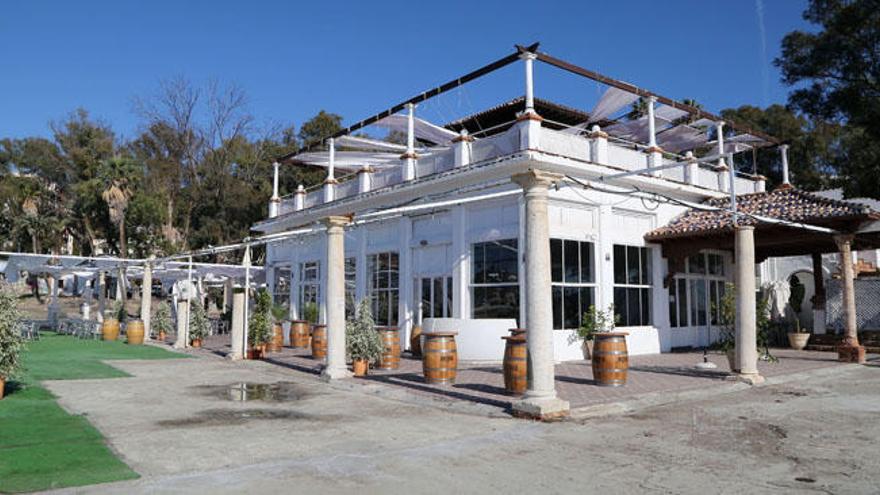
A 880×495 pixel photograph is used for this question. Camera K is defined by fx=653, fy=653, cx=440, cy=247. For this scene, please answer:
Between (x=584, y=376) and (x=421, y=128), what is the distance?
10959 mm

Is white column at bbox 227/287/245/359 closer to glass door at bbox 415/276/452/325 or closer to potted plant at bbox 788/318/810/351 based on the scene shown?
glass door at bbox 415/276/452/325

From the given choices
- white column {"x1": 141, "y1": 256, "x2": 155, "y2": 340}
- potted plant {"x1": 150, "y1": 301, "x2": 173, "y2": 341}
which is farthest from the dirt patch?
potted plant {"x1": 150, "y1": 301, "x2": 173, "y2": 341}

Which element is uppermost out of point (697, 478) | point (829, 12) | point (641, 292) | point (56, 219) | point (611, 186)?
point (829, 12)

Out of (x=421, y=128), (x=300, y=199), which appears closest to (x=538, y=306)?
(x=421, y=128)

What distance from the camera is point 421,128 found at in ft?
68.2

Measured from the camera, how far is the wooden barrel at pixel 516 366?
9.82 meters

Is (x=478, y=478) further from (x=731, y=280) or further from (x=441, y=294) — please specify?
(x=731, y=280)

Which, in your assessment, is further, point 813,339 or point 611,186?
point 813,339

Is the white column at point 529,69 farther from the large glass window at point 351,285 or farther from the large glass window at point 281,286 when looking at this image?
the large glass window at point 281,286

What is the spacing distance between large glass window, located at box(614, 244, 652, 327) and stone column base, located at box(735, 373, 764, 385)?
4.69 meters

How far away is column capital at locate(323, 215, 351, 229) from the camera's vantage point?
41.2ft

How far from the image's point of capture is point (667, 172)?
1830 centimetres

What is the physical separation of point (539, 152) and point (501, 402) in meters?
6.60

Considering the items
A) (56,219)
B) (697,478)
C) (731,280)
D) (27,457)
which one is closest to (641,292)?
(731,280)
